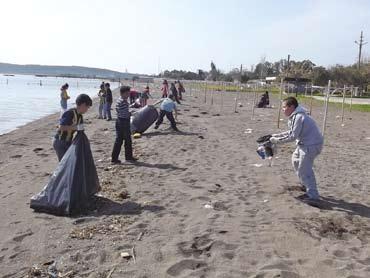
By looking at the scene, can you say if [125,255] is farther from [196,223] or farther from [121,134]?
[121,134]

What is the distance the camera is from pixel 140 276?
5113 mm

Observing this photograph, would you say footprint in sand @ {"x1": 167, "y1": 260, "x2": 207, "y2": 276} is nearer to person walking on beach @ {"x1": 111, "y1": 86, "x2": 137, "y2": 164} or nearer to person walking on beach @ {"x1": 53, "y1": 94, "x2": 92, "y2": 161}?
person walking on beach @ {"x1": 53, "y1": 94, "x2": 92, "y2": 161}

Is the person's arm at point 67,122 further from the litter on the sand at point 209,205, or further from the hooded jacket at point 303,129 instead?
the hooded jacket at point 303,129

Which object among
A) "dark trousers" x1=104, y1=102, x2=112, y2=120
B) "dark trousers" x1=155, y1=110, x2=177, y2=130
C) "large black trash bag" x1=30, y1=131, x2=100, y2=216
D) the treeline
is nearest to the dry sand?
"large black trash bag" x1=30, y1=131, x2=100, y2=216

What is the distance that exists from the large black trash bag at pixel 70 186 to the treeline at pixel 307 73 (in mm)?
58519

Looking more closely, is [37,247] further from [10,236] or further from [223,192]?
[223,192]

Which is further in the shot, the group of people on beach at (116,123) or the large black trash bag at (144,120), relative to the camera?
the large black trash bag at (144,120)

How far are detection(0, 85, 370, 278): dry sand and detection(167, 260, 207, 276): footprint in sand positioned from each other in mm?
10

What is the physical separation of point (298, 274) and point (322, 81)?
234 ft

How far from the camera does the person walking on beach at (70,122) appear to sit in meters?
7.66

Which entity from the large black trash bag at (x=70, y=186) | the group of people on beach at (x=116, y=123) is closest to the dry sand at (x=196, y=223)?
the large black trash bag at (x=70, y=186)

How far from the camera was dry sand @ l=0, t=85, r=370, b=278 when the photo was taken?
17.6 ft

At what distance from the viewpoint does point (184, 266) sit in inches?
209

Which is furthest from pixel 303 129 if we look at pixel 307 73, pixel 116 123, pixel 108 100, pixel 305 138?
pixel 307 73
